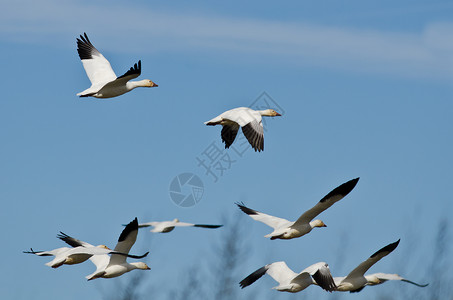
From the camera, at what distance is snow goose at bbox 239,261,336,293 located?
15.1m

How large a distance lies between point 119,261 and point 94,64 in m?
5.01

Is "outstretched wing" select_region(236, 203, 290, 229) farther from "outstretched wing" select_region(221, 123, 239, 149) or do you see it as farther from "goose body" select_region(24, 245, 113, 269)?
"goose body" select_region(24, 245, 113, 269)

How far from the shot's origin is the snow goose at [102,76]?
16.6 meters

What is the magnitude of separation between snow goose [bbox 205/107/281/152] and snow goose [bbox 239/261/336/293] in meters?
2.36

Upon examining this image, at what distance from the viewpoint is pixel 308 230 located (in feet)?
52.5

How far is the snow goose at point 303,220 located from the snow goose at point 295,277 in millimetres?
754

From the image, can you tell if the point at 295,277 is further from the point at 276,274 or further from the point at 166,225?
the point at 166,225

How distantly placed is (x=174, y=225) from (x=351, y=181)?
3.65 meters

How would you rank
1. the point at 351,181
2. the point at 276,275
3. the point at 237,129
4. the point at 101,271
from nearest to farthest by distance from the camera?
the point at 351,181, the point at 101,271, the point at 276,275, the point at 237,129

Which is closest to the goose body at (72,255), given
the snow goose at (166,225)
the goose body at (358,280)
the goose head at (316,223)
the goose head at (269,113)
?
the snow goose at (166,225)

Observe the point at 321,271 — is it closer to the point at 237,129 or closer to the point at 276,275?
the point at 276,275

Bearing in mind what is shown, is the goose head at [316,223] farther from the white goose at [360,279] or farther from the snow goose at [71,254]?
the snow goose at [71,254]

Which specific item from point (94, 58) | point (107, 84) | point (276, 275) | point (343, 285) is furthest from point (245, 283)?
point (94, 58)

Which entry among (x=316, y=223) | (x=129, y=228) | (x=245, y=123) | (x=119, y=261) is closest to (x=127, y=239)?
(x=129, y=228)
